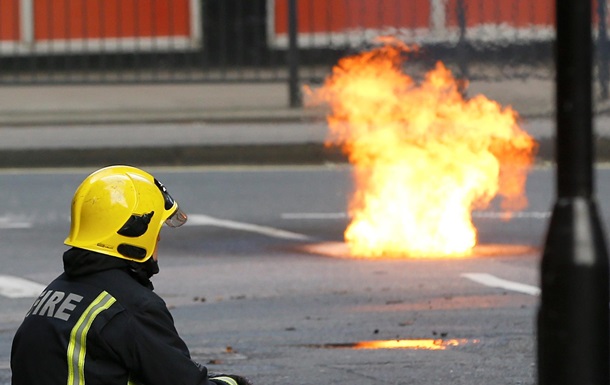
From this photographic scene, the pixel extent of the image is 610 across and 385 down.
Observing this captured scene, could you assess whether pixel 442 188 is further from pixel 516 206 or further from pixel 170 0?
pixel 170 0

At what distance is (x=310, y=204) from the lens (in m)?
13.3

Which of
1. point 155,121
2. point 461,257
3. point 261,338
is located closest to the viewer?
point 261,338

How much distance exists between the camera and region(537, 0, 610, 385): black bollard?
4.61 m

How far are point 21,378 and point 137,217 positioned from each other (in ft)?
1.77

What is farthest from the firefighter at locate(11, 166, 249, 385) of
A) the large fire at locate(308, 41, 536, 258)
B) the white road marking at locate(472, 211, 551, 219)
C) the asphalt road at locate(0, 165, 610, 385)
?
the white road marking at locate(472, 211, 551, 219)

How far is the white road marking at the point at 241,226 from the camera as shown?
464 inches

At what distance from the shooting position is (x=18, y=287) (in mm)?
9781

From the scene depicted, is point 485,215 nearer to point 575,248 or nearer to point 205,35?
point 205,35

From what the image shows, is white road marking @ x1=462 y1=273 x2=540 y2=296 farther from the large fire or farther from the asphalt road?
the large fire

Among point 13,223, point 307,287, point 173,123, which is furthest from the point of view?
point 173,123

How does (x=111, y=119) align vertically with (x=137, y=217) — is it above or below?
below

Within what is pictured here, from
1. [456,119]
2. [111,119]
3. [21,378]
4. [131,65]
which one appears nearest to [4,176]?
[111,119]

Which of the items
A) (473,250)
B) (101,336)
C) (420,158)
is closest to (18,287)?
(473,250)

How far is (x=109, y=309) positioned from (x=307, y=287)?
17.6ft
